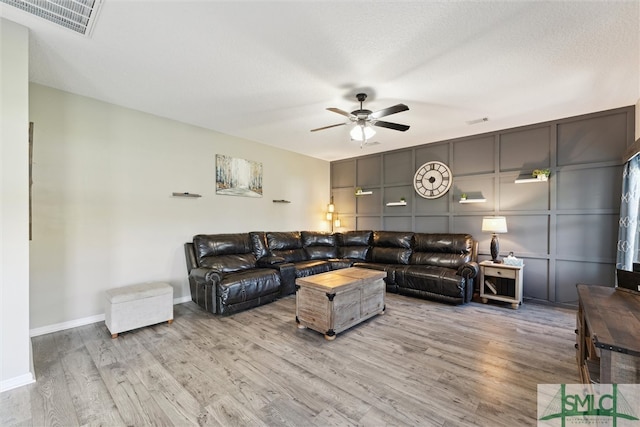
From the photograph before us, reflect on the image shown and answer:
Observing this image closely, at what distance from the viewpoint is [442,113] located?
3.78m

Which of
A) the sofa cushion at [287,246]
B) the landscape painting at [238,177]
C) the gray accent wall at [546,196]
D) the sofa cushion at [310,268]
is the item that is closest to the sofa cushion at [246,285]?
the sofa cushion at [310,268]

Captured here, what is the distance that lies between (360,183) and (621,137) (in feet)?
13.8

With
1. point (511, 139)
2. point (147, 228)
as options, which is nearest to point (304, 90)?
Answer: point (147, 228)

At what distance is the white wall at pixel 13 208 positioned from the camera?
1988mm

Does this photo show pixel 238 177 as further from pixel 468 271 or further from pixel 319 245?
pixel 468 271

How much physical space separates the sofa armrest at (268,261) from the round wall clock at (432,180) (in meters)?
3.12

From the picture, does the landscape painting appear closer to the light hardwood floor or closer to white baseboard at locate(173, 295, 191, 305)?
white baseboard at locate(173, 295, 191, 305)

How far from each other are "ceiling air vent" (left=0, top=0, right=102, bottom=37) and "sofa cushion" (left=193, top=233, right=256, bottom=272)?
276cm

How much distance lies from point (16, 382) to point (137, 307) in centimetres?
106

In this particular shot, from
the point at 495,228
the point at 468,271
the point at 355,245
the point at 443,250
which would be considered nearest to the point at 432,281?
the point at 468,271

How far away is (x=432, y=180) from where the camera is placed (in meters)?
5.27

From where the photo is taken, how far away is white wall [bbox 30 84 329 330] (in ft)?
9.95

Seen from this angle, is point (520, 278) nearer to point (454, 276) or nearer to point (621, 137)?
point (454, 276)

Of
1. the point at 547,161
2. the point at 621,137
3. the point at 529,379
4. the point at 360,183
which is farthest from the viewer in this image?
the point at 360,183
